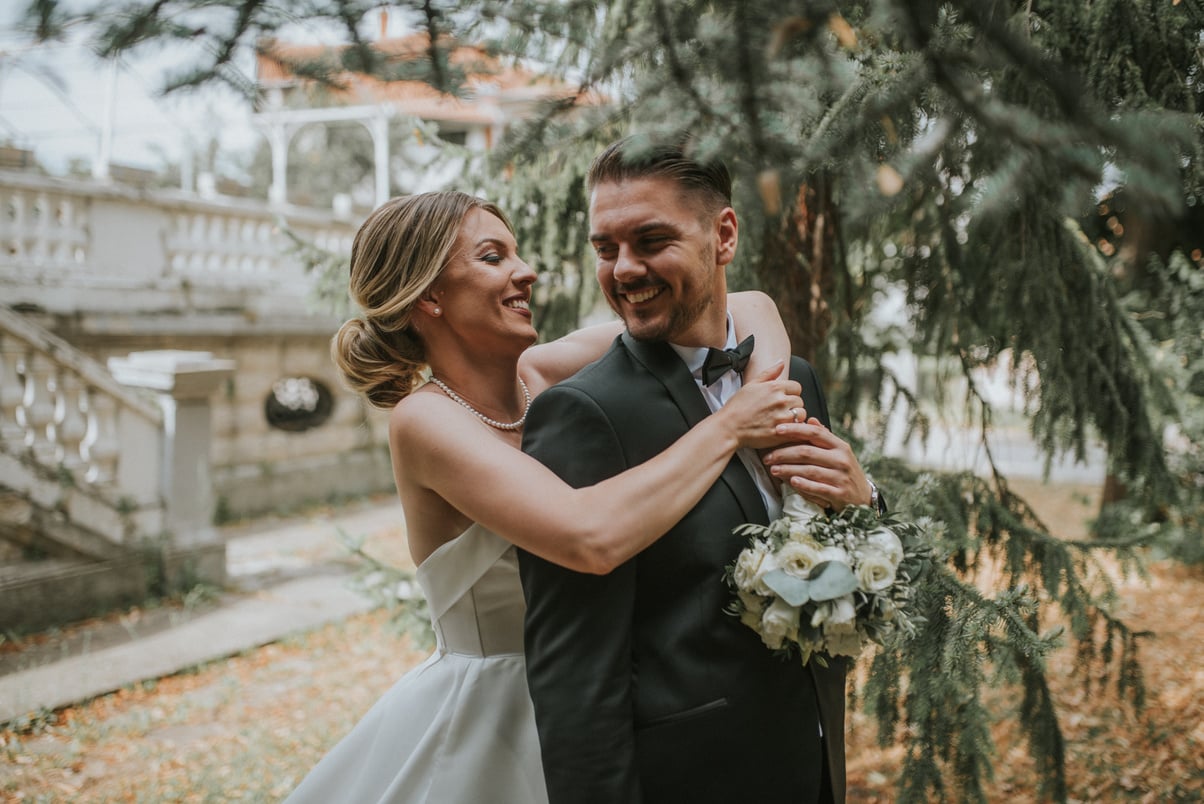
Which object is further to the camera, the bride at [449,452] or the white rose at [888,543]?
the bride at [449,452]

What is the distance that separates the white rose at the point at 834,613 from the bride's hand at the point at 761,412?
15.5 inches

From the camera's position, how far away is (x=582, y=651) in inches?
75.4

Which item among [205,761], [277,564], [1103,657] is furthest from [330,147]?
[1103,657]

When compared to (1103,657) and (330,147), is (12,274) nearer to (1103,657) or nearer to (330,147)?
(1103,657)

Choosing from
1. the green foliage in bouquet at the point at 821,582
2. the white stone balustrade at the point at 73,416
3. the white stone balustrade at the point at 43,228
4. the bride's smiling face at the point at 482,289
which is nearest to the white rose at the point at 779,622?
the green foliage in bouquet at the point at 821,582

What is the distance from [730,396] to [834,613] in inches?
26.6

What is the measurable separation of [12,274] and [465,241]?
28.2ft

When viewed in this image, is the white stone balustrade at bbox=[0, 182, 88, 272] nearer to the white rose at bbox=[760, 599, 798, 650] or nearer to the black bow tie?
the black bow tie

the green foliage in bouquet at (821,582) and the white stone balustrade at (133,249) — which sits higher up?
the white stone balustrade at (133,249)

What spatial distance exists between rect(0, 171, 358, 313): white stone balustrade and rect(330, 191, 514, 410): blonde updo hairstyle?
551cm

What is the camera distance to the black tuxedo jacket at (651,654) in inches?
75.2

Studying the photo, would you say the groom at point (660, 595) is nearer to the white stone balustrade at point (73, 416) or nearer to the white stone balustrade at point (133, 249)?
the white stone balustrade at point (133, 249)

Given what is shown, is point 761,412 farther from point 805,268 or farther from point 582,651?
point 805,268

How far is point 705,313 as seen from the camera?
2301 millimetres
